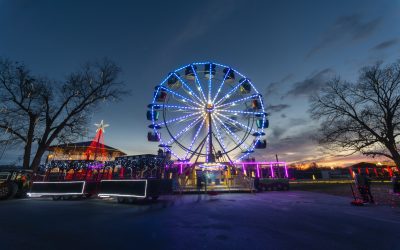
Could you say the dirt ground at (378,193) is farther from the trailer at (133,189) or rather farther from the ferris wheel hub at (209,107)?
the ferris wheel hub at (209,107)

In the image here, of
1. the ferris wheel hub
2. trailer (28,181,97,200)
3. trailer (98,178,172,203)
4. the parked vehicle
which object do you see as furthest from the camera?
the ferris wheel hub

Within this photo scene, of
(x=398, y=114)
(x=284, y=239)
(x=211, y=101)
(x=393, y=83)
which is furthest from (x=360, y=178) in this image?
(x=211, y=101)

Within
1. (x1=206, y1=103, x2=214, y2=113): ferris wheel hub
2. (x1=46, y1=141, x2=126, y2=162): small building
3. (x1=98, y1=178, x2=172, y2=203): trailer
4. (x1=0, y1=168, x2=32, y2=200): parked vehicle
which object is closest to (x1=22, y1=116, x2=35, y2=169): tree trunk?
(x1=0, y1=168, x2=32, y2=200): parked vehicle

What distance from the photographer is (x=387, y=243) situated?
4.34m

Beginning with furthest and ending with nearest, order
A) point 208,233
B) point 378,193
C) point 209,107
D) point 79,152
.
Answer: point 79,152 < point 209,107 < point 378,193 < point 208,233

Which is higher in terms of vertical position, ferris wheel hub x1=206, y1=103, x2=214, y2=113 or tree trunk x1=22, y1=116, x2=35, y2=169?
ferris wheel hub x1=206, y1=103, x2=214, y2=113

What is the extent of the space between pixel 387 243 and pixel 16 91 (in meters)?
25.9

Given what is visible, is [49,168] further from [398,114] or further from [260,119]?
[398,114]

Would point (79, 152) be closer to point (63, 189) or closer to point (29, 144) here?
point (29, 144)

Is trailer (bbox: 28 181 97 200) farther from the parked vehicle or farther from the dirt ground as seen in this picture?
the dirt ground

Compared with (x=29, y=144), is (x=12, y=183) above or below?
below

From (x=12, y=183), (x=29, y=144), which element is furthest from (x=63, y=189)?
(x=29, y=144)

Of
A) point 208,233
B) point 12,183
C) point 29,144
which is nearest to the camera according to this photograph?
point 208,233

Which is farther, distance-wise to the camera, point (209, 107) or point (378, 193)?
point (209, 107)
